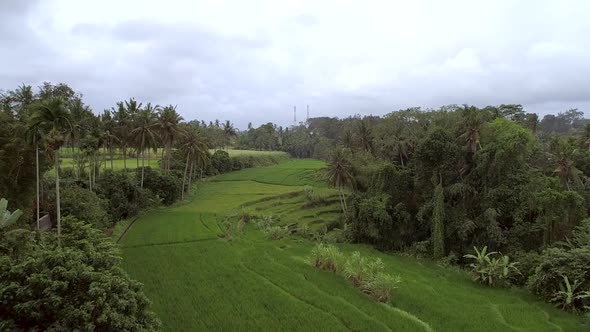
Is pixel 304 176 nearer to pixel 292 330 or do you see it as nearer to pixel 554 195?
pixel 554 195

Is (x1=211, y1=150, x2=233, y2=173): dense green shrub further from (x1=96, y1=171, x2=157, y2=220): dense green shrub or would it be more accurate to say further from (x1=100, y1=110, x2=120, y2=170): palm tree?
(x1=96, y1=171, x2=157, y2=220): dense green shrub

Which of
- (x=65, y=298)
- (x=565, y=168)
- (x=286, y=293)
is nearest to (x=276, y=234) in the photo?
(x=286, y=293)

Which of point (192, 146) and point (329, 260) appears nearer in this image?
point (329, 260)

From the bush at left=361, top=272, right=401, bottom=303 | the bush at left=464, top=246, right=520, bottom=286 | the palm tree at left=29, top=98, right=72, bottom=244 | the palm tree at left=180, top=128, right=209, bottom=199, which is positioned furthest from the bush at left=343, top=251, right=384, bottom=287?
the palm tree at left=180, top=128, right=209, bottom=199

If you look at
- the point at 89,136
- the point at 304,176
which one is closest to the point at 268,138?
the point at 304,176

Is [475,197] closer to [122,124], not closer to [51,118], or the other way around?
[51,118]

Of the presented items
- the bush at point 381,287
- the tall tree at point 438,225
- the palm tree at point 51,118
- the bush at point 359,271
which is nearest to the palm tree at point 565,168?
the tall tree at point 438,225
